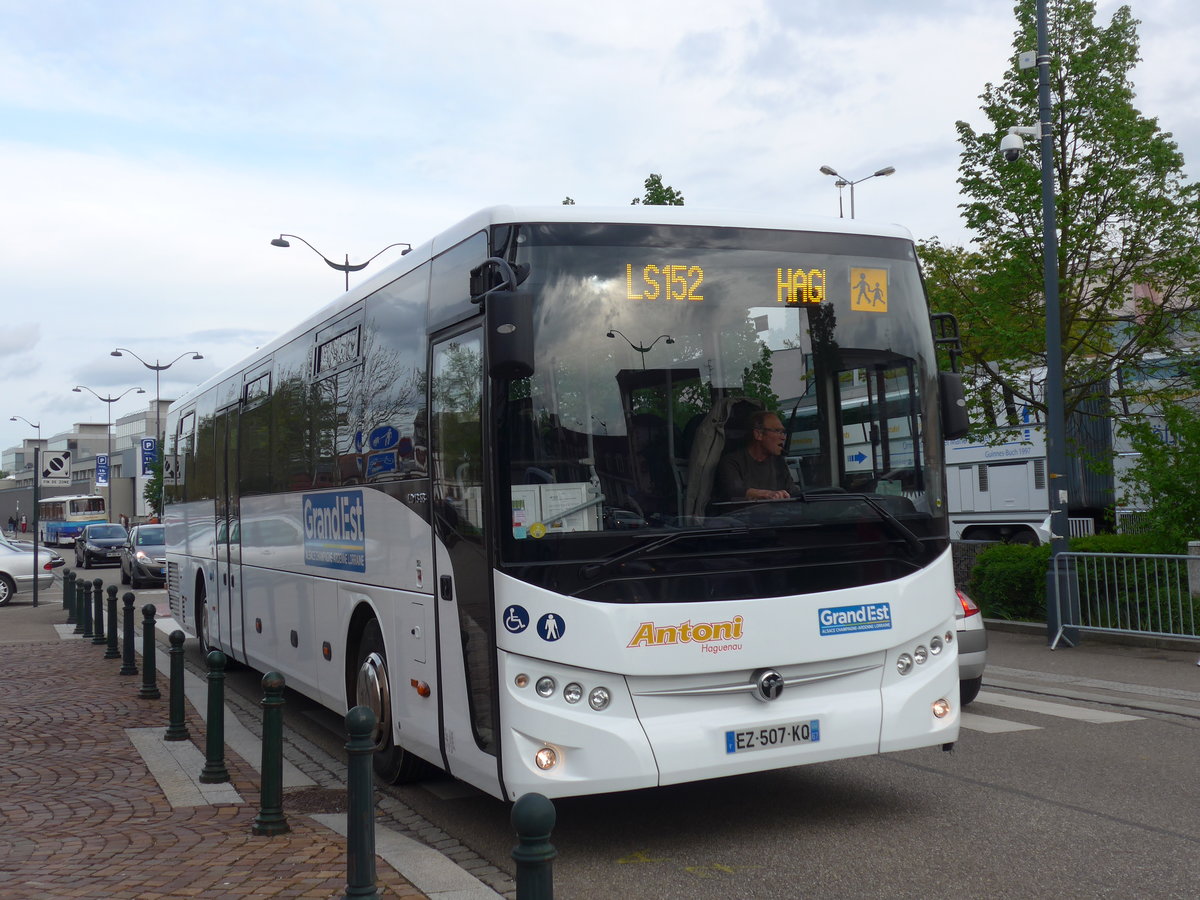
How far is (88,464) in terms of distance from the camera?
151250 mm

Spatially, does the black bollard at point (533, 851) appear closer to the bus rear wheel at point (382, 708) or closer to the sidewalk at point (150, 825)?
the sidewalk at point (150, 825)

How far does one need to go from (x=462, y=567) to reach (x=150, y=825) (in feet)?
7.26

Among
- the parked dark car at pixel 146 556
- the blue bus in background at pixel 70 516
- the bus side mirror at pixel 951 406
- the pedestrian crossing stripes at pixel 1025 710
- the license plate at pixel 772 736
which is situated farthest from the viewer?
the blue bus in background at pixel 70 516

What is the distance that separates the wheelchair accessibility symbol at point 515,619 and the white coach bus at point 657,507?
0.5 inches

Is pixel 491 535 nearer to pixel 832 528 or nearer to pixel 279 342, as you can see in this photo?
pixel 832 528

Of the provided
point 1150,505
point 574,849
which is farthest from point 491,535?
point 1150,505

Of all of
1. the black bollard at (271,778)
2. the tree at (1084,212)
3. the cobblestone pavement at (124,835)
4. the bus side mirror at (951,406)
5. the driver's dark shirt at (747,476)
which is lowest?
the cobblestone pavement at (124,835)

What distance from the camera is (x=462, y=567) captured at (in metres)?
6.12

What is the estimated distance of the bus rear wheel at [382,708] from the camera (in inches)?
293

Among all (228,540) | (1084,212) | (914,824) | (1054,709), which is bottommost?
(1054,709)

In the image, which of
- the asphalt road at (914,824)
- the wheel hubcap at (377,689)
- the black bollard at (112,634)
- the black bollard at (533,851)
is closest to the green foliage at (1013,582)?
the asphalt road at (914,824)

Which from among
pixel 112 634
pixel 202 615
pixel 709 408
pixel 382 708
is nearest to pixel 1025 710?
pixel 382 708

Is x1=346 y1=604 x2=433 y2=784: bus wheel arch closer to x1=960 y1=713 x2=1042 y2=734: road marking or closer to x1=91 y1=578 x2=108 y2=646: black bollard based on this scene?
x1=960 y1=713 x2=1042 y2=734: road marking

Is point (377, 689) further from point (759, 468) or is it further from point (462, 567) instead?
point (759, 468)
